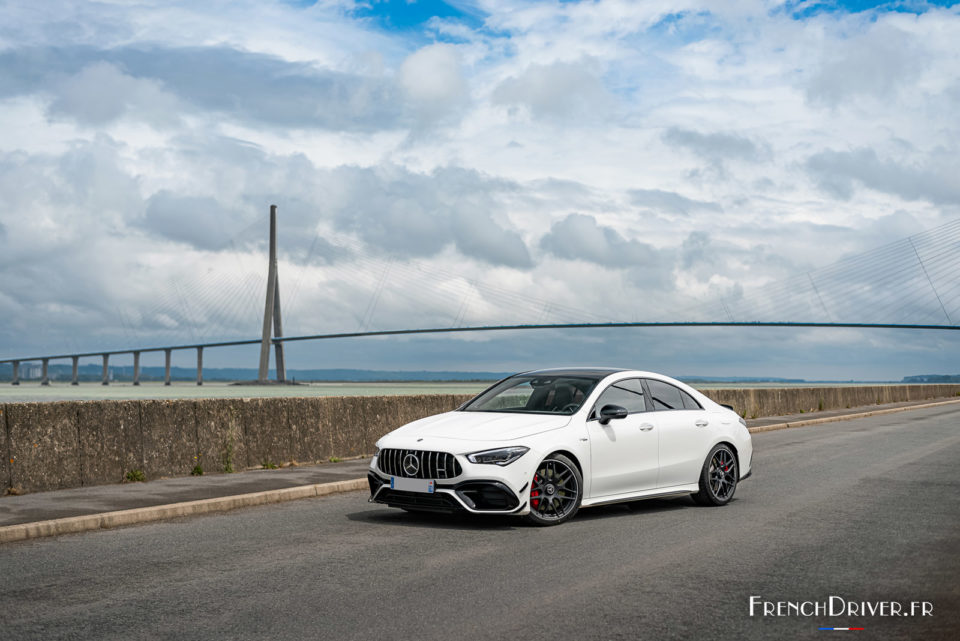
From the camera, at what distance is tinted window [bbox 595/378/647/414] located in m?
9.81

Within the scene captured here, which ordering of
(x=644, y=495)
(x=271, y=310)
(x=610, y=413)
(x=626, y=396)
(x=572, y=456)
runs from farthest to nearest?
(x=271, y=310) → (x=626, y=396) → (x=644, y=495) → (x=610, y=413) → (x=572, y=456)

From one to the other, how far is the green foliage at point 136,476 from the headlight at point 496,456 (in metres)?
5.06

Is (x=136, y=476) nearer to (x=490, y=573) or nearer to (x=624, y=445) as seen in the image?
(x=624, y=445)

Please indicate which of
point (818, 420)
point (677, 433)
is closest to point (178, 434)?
point (677, 433)

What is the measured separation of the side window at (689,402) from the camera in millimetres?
10666

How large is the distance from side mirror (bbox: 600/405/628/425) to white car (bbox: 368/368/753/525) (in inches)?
0.6

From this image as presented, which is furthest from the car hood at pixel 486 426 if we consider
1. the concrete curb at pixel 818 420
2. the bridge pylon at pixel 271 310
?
the bridge pylon at pixel 271 310

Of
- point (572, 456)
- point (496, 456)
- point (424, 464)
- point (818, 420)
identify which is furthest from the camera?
Result: point (818, 420)

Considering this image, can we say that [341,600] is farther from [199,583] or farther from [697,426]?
[697,426]

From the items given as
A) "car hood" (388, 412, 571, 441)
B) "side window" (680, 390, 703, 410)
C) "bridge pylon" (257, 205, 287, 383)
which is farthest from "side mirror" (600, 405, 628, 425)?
"bridge pylon" (257, 205, 287, 383)

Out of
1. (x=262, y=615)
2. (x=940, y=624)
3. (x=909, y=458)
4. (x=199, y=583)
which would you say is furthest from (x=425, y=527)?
(x=909, y=458)

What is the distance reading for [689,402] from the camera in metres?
10.7

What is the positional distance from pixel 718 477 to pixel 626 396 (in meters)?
1.46

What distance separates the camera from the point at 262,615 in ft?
18.8
